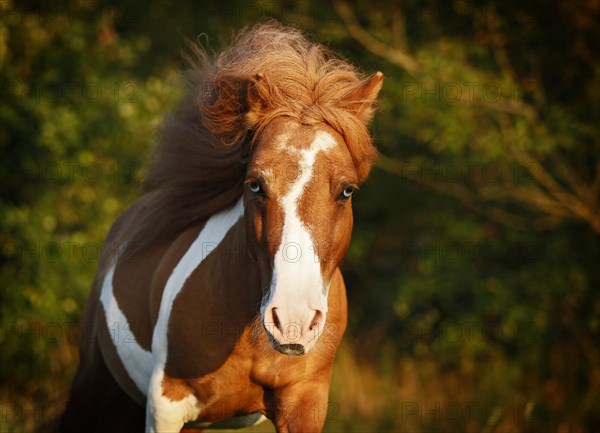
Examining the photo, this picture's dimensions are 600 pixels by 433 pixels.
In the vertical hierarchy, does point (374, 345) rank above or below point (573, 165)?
below

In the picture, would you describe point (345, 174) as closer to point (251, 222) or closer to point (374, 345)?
point (251, 222)

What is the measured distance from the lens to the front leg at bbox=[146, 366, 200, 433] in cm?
343

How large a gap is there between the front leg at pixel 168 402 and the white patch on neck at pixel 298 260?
2.82 feet

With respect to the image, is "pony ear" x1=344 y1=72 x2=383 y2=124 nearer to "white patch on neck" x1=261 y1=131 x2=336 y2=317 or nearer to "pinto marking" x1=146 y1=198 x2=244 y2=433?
"white patch on neck" x1=261 y1=131 x2=336 y2=317

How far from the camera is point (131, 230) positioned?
4469 mm

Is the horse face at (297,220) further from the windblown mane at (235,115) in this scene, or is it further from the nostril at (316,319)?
the windblown mane at (235,115)

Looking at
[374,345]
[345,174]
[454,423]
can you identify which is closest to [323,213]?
[345,174]

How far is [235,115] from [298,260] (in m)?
0.85

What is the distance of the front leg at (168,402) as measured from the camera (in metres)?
3.43

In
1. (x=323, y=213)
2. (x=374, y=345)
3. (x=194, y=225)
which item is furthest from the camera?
(x=374, y=345)

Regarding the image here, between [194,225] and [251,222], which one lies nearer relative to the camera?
[251,222]

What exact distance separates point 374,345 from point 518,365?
199cm

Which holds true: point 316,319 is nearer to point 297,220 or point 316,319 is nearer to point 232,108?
point 297,220

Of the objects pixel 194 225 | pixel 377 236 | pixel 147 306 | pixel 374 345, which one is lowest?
pixel 374 345
